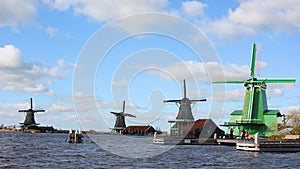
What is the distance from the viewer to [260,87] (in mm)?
77000

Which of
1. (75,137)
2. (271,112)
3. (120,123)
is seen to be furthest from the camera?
(120,123)

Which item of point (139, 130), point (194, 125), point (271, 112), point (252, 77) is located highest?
point (252, 77)

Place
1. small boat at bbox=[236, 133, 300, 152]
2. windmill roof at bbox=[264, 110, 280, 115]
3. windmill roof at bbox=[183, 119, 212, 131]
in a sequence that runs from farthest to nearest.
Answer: windmill roof at bbox=[183, 119, 212, 131] → windmill roof at bbox=[264, 110, 280, 115] → small boat at bbox=[236, 133, 300, 152]

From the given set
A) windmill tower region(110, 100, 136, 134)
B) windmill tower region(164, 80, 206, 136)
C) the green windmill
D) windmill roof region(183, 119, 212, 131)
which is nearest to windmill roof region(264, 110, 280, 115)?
the green windmill

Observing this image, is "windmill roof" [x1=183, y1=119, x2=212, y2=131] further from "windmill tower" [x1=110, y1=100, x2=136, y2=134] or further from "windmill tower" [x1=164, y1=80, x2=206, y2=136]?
"windmill tower" [x1=110, y1=100, x2=136, y2=134]

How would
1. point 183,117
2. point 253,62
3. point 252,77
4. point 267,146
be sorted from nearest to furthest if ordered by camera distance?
point 267,146 < point 252,77 < point 253,62 < point 183,117

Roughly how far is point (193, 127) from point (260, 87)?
15.4 m

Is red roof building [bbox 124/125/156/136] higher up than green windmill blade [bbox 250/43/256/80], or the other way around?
green windmill blade [bbox 250/43/256/80]

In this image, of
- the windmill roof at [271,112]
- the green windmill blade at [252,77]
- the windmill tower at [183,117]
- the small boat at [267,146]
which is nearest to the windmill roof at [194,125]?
the windmill tower at [183,117]

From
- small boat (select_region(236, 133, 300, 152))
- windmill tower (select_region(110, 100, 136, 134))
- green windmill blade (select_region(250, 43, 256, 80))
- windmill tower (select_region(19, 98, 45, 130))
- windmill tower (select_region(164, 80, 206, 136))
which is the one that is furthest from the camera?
windmill tower (select_region(19, 98, 45, 130))

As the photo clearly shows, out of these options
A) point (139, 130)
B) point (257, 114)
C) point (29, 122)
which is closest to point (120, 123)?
point (139, 130)

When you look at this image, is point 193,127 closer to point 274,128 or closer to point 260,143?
point 274,128

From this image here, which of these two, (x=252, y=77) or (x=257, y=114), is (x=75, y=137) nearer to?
(x=257, y=114)

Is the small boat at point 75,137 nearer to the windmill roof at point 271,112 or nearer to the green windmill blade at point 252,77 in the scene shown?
the green windmill blade at point 252,77
